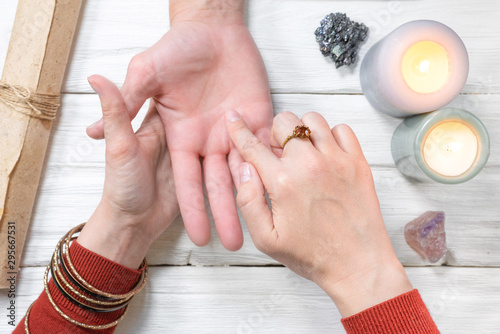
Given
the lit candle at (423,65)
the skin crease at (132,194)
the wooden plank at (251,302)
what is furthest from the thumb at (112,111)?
the lit candle at (423,65)

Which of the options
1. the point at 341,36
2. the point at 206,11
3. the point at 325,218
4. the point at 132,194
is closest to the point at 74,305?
the point at 132,194

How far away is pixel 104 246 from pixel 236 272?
0.76 feet

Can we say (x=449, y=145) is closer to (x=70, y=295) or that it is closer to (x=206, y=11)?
(x=206, y=11)

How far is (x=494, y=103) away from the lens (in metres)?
0.72

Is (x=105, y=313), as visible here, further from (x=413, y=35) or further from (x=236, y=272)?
(x=413, y=35)

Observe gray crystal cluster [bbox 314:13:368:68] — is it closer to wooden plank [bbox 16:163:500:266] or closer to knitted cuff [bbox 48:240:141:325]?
wooden plank [bbox 16:163:500:266]

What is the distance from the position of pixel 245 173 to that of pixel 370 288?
0.22 m

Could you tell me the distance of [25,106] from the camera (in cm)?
66

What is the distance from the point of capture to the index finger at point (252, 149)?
0.52 meters

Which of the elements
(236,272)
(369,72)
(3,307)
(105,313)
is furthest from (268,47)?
(3,307)

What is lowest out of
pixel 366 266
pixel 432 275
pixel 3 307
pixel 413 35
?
pixel 3 307

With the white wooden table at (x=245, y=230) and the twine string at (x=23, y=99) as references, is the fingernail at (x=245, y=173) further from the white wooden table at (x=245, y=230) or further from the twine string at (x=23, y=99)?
the twine string at (x=23, y=99)

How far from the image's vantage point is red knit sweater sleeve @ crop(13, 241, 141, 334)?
0.61 metres

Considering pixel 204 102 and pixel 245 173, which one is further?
pixel 204 102
